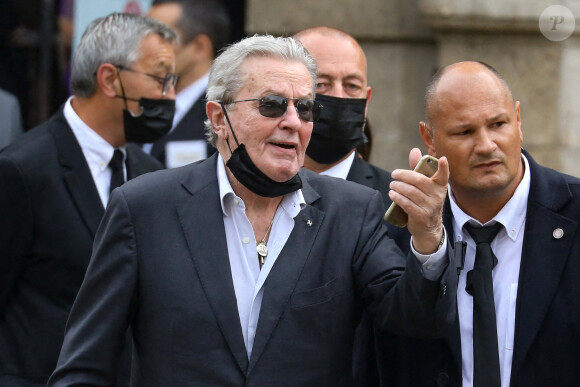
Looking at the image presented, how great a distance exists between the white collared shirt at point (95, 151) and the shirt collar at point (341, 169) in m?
1.13

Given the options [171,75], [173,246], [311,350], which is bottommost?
[311,350]

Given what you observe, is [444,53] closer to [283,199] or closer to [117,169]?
[117,169]

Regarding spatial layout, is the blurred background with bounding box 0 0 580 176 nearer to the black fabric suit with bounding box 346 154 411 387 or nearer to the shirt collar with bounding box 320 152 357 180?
the shirt collar with bounding box 320 152 357 180

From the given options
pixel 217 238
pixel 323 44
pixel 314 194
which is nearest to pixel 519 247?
pixel 314 194

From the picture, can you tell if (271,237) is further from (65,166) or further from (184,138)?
(184,138)

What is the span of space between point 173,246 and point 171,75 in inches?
86.9

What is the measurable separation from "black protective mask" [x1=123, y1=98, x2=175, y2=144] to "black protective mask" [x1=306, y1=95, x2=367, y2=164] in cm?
100

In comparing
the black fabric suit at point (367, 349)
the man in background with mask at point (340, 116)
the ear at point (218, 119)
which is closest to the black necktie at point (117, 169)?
the man in background with mask at point (340, 116)

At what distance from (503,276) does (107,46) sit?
2.67 metres

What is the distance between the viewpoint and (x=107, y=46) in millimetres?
5410

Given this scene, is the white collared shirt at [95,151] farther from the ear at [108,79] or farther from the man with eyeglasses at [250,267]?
the man with eyeglasses at [250,267]

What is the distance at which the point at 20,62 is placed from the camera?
27.9ft

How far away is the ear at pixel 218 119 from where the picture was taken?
373cm

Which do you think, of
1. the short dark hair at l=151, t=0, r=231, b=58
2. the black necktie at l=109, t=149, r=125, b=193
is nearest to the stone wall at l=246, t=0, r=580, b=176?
the short dark hair at l=151, t=0, r=231, b=58
